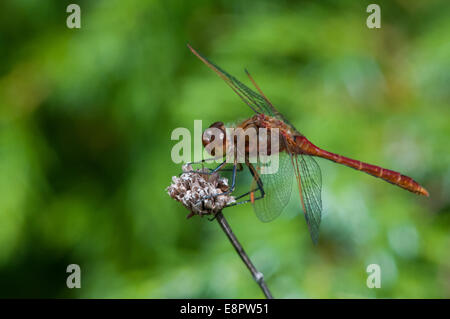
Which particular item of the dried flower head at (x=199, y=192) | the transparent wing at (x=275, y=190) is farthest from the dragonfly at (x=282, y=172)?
the dried flower head at (x=199, y=192)

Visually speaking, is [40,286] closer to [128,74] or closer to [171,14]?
[128,74]

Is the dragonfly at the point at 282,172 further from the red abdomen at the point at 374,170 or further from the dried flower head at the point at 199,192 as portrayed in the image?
the dried flower head at the point at 199,192

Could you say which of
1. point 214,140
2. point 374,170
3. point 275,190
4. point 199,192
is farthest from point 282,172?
point 199,192

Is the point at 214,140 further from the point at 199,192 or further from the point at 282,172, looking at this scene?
the point at 199,192

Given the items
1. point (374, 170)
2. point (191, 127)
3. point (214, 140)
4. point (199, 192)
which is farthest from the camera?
point (191, 127)

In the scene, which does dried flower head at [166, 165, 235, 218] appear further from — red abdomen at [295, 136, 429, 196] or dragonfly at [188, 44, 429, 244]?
red abdomen at [295, 136, 429, 196]

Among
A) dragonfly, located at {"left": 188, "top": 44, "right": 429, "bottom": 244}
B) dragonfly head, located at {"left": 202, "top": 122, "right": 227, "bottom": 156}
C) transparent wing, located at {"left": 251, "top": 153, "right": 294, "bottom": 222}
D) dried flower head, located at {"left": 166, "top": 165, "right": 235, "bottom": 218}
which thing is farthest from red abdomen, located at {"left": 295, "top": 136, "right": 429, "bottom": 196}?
dried flower head, located at {"left": 166, "top": 165, "right": 235, "bottom": 218}
